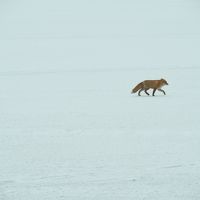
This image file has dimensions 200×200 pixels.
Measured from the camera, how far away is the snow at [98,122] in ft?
15.1

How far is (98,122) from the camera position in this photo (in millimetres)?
7723

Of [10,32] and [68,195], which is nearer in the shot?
[68,195]

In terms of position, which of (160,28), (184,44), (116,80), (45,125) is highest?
(160,28)

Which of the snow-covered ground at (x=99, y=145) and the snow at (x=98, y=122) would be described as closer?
the snow-covered ground at (x=99, y=145)

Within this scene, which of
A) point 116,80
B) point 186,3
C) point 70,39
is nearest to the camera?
point 116,80

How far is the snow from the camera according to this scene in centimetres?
460

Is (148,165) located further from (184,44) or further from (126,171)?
(184,44)

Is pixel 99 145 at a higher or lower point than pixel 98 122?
lower

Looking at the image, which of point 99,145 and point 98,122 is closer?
point 99,145

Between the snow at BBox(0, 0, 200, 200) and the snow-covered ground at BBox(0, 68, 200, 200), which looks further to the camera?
the snow at BBox(0, 0, 200, 200)

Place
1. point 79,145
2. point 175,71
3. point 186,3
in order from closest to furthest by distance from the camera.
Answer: point 79,145
point 175,71
point 186,3

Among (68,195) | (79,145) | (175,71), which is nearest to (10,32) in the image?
(175,71)

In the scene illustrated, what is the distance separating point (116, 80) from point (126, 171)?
9.20 m

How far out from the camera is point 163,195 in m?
4.25
